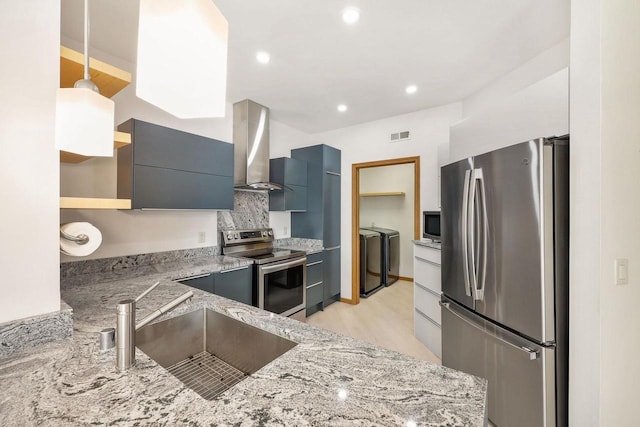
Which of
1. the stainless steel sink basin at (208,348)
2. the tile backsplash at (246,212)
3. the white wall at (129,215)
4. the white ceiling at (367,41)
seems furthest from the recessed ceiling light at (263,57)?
the stainless steel sink basin at (208,348)

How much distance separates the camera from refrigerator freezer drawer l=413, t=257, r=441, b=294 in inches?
100

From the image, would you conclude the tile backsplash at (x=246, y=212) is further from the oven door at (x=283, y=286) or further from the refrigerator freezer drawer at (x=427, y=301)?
the refrigerator freezer drawer at (x=427, y=301)

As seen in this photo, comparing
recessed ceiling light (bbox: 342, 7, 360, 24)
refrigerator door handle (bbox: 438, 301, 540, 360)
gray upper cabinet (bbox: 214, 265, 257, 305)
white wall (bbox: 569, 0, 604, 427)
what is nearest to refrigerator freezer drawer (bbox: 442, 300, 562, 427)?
refrigerator door handle (bbox: 438, 301, 540, 360)

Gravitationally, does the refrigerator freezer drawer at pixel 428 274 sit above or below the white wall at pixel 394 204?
below

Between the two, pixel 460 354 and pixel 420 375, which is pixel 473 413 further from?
pixel 460 354

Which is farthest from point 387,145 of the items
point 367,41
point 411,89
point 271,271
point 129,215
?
point 129,215

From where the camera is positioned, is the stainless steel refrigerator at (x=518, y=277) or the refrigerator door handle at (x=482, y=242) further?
the refrigerator door handle at (x=482, y=242)

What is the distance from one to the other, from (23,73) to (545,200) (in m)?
2.36

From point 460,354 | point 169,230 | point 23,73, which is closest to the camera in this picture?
point 23,73

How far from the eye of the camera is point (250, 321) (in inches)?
46.8

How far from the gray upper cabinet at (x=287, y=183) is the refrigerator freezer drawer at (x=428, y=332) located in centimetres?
202

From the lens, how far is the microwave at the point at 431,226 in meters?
2.83

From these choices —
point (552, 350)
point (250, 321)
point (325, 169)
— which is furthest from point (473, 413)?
point (325, 169)

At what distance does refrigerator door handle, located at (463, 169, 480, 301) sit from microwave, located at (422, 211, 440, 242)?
1.02m
